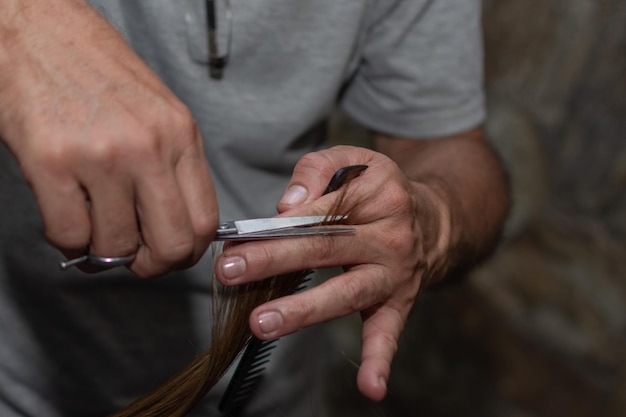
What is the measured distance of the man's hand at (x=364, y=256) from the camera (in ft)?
1.76

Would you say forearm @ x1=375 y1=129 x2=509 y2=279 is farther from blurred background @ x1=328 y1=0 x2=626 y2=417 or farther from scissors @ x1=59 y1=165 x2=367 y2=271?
blurred background @ x1=328 y1=0 x2=626 y2=417

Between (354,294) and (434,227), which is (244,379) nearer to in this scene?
(354,294)

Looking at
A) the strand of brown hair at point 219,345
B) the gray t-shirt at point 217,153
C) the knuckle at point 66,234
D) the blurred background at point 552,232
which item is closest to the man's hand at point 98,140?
the knuckle at point 66,234

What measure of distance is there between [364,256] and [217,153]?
34 centimetres

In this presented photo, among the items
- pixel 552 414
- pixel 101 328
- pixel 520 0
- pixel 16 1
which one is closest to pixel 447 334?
pixel 552 414

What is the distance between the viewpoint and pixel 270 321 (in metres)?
0.53

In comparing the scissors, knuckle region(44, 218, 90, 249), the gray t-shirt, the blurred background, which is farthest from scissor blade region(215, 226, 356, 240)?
the blurred background

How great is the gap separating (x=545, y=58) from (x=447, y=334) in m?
0.78

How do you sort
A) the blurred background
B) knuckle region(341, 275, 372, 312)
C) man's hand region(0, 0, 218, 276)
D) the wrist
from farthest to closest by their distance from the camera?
the blurred background, the wrist, knuckle region(341, 275, 372, 312), man's hand region(0, 0, 218, 276)

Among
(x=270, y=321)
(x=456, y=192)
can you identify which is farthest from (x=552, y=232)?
(x=270, y=321)

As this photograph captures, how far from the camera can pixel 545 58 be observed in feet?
5.06

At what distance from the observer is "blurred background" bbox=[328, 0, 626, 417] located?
146 cm

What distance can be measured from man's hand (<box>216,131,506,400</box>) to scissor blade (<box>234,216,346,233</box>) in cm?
1

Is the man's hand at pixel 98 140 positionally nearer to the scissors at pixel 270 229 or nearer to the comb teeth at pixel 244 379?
the scissors at pixel 270 229
